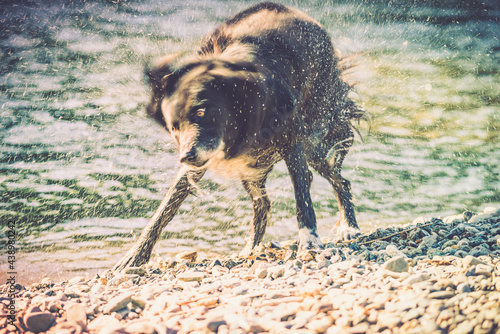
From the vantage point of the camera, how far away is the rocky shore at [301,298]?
A: 6.41ft

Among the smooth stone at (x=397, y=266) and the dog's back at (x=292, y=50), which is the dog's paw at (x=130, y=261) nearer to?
the dog's back at (x=292, y=50)

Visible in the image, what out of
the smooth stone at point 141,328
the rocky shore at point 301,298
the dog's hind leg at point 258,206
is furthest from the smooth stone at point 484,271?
the dog's hind leg at point 258,206

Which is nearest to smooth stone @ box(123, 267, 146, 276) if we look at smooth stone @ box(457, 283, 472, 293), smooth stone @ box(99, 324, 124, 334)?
smooth stone @ box(99, 324, 124, 334)

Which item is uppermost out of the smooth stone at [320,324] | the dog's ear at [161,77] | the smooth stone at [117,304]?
the dog's ear at [161,77]

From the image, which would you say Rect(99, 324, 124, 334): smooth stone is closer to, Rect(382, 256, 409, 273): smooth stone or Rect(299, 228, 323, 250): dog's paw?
Rect(382, 256, 409, 273): smooth stone

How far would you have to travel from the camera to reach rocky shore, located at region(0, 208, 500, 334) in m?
1.96

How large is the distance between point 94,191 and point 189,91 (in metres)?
4.20

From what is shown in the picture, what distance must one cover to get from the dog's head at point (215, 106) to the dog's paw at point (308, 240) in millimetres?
1061

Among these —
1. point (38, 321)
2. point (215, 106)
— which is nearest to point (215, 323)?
point (38, 321)

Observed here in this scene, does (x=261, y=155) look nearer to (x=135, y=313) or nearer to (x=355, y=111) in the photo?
(x=355, y=111)

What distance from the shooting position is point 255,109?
3984 mm

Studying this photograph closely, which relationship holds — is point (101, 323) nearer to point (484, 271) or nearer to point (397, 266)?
point (397, 266)

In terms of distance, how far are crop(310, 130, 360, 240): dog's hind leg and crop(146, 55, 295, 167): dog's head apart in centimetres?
147

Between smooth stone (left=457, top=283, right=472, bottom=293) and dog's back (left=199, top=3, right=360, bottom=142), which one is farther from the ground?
dog's back (left=199, top=3, right=360, bottom=142)
